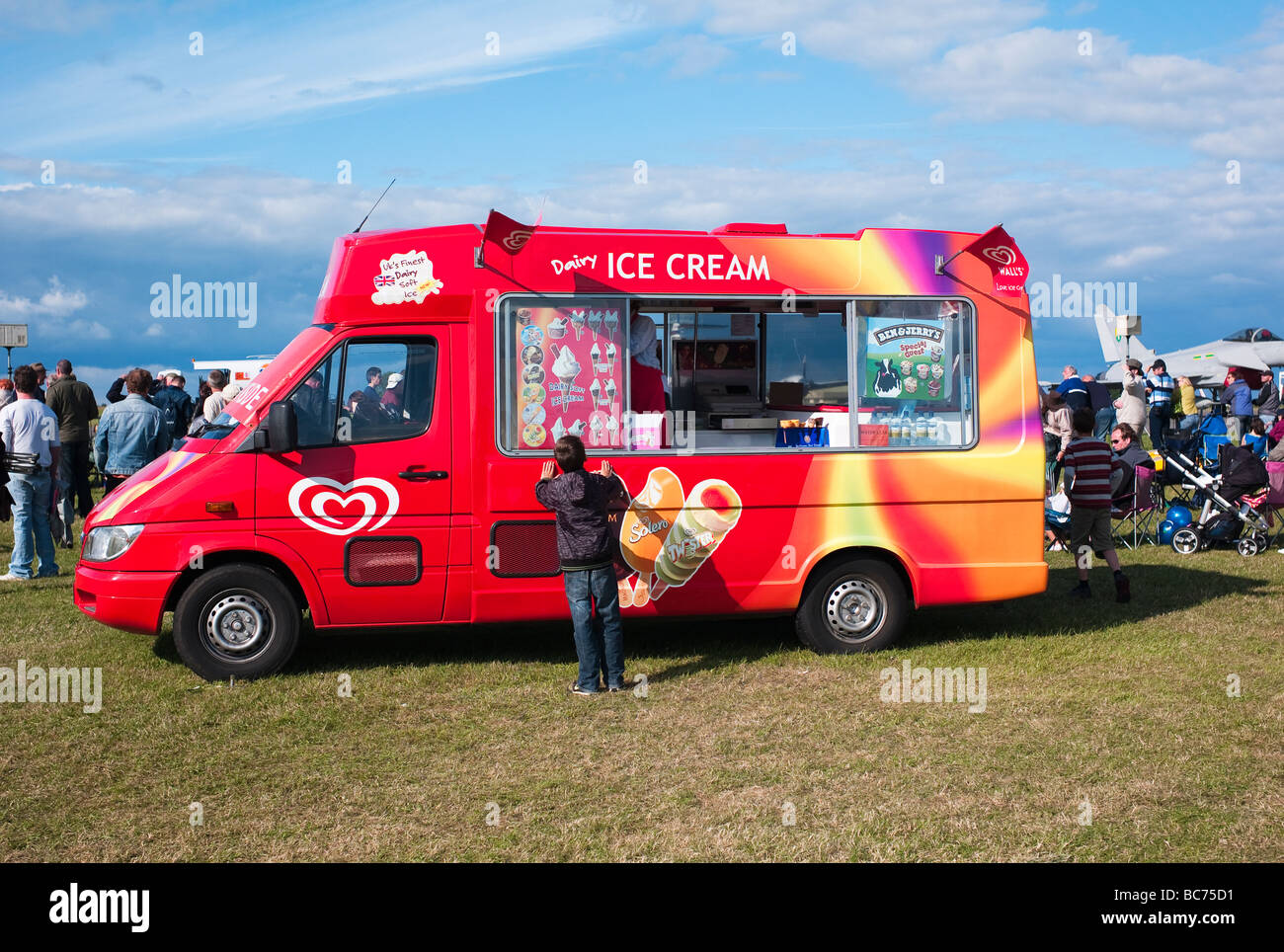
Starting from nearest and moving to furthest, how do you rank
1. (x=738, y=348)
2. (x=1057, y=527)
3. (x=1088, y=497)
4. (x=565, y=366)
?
(x=565, y=366)
(x=738, y=348)
(x=1088, y=497)
(x=1057, y=527)

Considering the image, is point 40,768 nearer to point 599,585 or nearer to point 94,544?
point 94,544

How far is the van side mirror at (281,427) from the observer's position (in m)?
7.34

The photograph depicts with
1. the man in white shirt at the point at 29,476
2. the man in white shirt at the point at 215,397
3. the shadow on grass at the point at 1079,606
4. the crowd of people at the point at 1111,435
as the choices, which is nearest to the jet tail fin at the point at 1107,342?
the crowd of people at the point at 1111,435

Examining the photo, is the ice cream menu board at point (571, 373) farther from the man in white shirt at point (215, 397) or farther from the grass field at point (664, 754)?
the man in white shirt at point (215, 397)

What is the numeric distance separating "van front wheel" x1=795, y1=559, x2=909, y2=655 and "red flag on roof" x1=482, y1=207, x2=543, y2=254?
9.99 feet

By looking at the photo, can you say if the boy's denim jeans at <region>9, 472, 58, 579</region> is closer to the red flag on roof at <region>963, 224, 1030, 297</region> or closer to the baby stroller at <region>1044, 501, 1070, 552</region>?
the red flag on roof at <region>963, 224, 1030, 297</region>

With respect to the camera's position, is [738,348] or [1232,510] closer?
[738,348]

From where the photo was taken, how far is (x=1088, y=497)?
10633mm

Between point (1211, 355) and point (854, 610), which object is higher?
point (1211, 355)

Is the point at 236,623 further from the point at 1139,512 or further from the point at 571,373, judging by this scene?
the point at 1139,512

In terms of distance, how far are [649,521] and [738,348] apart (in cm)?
Answer: 219

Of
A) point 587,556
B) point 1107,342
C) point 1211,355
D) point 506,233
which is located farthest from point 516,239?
point 1107,342

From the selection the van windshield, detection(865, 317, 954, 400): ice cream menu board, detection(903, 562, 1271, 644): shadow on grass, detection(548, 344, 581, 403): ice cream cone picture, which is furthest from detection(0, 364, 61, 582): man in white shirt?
detection(903, 562, 1271, 644): shadow on grass

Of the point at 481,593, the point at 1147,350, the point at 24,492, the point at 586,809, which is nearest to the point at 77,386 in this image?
the point at 24,492
